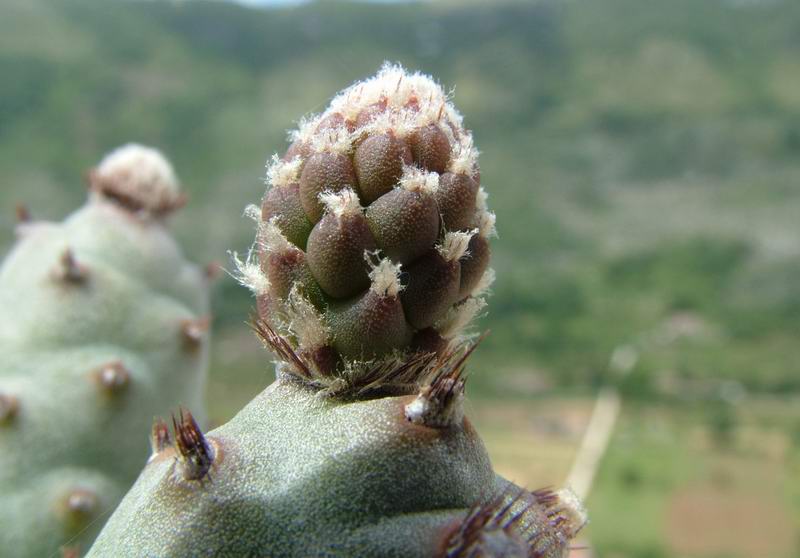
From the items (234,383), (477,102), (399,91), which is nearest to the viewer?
(399,91)

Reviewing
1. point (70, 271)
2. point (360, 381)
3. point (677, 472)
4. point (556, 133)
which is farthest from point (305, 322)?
point (556, 133)

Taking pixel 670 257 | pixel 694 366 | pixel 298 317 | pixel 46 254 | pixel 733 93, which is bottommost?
pixel 298 317

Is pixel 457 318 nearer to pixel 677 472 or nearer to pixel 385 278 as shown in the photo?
pixel 385 278

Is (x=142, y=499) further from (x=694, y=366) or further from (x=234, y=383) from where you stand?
(x=694, y=366)

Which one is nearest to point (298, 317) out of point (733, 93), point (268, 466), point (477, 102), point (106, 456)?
point (268, 466)

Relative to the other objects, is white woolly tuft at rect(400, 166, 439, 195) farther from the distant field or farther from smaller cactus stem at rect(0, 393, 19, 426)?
the distant field

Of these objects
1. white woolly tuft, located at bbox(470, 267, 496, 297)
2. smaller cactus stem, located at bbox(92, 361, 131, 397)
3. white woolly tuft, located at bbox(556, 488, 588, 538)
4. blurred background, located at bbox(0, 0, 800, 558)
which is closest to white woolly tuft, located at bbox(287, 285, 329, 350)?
white woolly tuft, located at bbox(470, 267, 496, 297)
